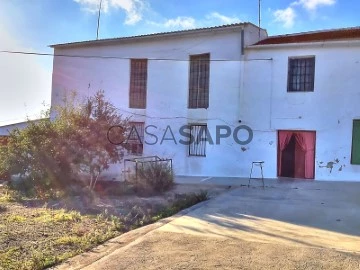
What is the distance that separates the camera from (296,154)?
1662cm

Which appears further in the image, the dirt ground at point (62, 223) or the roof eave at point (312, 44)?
the roof eave at point (312, 44)

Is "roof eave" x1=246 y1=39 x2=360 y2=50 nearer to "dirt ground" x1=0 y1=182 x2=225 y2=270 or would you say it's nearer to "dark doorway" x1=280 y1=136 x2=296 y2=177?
"dark doorway" x1=280 y1=136 x2=296 y2=177

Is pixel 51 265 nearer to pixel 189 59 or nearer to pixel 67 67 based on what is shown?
pixel 189 59

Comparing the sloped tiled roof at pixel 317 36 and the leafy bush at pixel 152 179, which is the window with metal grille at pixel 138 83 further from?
the leafy bush at pixel 152 179

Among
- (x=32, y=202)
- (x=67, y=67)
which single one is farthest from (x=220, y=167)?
(x=67, y=67)

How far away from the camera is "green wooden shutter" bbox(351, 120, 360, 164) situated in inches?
596

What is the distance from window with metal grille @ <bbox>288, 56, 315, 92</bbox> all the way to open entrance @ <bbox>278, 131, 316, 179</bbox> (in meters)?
1.85

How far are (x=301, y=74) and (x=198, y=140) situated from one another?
552 centimetres

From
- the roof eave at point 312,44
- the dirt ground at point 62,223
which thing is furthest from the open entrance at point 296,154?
the dirt ground at point 62,223

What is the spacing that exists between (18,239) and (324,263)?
4777 mm

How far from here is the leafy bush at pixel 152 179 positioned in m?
12.2

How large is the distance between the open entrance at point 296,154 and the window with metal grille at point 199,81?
398 centimetres

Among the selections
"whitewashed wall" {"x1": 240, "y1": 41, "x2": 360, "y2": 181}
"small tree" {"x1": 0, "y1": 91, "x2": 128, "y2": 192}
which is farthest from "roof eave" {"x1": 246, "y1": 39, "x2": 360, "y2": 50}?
"small tree" {"x1": 0, "y1": 91, "x2": 128, "y2": 192}

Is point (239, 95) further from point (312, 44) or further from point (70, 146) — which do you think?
point (70, 146)
